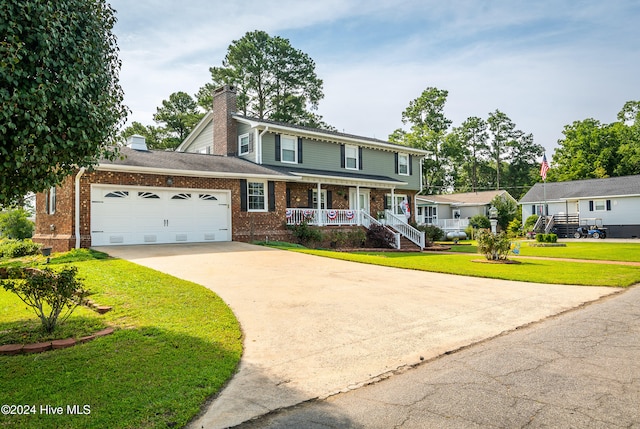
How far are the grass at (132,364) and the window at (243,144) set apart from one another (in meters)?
16.6

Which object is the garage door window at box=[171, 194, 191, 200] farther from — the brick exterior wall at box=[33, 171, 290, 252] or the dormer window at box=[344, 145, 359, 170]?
the dormer window at box=[344, 145, 359, 170]

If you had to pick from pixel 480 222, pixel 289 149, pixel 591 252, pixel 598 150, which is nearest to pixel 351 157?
pixel 289 149

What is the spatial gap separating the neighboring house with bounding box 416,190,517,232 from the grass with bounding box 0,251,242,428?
36477mm

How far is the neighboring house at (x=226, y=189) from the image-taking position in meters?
15.4

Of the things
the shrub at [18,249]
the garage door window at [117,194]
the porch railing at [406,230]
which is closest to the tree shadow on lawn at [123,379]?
the garage door window at [117,194]

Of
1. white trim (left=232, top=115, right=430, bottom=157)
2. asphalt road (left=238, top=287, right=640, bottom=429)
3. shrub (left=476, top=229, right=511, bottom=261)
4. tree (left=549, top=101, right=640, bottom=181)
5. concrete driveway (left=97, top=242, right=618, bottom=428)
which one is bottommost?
asphalt road (left=238, top=287, right=640, bottom=429)

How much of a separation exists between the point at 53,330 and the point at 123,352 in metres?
1.48

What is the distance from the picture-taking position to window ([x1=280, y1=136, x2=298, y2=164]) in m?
23.3

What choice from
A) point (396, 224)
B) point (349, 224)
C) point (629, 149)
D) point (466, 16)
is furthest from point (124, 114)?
point (629, 149)

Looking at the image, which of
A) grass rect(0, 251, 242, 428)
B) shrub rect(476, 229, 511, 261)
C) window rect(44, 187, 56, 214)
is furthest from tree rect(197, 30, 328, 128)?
grass rect(0, 251, 242, 428)

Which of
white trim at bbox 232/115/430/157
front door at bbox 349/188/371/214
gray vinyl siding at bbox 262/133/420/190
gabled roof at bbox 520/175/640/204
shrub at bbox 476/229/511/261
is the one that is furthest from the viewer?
gabled roof at bbox 520/175/640/204

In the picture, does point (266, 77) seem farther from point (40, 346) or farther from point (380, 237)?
point (40, 346)

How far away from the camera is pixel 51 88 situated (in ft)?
14.0

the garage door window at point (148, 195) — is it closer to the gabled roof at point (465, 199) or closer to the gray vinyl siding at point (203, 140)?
the gray vinyl siding at point (203, 140)
